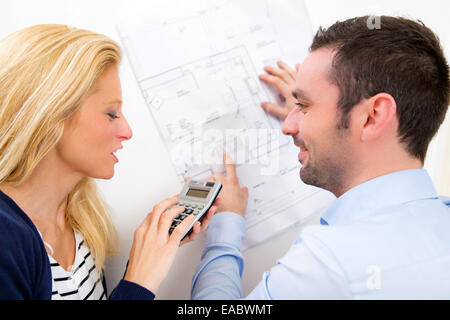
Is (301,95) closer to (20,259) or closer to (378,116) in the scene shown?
(378,116)

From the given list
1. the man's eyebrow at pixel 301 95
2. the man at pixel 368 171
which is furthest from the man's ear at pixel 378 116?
the man's eyebrow at pixel 301 95

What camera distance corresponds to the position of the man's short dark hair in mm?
605

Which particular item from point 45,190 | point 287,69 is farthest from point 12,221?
point 287,69

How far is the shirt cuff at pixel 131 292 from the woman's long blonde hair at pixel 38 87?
0.26 m

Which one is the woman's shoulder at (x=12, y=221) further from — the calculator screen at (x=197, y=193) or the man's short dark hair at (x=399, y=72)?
the man's short dark hair at (x=399, y=72)

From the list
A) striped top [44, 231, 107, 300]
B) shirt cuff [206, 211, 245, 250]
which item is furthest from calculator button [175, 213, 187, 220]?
striped top [44, 231, 107, 300]

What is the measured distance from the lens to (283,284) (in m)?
0.53

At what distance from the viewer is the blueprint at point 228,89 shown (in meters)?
0.79

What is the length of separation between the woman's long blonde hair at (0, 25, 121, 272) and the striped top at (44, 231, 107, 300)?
0.19 meters

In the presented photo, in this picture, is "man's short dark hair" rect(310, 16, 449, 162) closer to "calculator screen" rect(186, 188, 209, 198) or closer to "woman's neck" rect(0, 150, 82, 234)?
"calculator screen" rect(186, 188, 209, 198)

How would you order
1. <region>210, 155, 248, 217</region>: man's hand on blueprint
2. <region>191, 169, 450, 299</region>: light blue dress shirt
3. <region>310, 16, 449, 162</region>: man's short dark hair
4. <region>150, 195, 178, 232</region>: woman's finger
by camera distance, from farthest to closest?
<region>210, 155, 248, 217</region>: man's hand on blueprint, <region>150, 195, 178, 232</region>: woman's finger, <region>310, 16, 449, 162</region>: man's short dark hair, <region>191, 169, 450, 299</region>: light blue dress shirt

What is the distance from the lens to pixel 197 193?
0.76 metres

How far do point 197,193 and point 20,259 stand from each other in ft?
1.15
